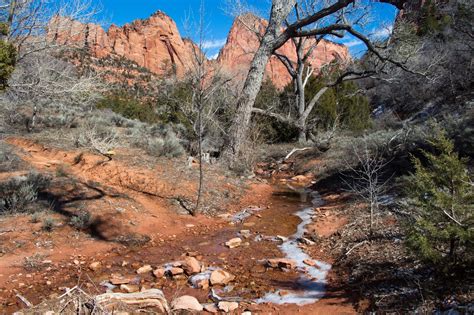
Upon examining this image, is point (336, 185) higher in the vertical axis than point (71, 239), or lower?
higher

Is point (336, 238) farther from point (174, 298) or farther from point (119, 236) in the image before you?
point (119, 236)

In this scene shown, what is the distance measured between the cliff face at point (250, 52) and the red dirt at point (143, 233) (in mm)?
4249

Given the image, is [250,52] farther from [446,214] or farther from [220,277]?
[446,214]

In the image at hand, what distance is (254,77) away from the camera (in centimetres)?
1226

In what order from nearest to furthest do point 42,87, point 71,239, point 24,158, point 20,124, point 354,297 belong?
1. point 354,297
2. point 71,239
3. point 42,87
4. point 24,158
5. point 20,124

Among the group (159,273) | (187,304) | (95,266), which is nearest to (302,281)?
(187,304)

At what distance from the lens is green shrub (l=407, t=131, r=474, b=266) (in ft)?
11.4

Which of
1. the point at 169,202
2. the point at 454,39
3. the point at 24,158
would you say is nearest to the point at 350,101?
the point at 454,39

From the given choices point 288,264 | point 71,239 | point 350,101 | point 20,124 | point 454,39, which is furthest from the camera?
point 350,101

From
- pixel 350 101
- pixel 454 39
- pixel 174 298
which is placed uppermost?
pixel 454 39

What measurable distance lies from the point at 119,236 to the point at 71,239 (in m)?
0.76

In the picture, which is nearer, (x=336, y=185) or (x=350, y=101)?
(x=336, y=185)

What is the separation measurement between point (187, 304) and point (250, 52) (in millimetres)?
14774

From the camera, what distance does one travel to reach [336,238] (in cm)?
636
